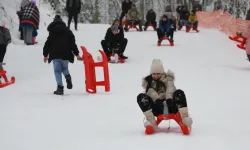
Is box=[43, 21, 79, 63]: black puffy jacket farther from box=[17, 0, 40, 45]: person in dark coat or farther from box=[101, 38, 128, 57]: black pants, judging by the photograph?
box=[17, 0, 40, 45]: person in dark coat

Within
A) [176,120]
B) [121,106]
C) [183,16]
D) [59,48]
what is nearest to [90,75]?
[59,48]

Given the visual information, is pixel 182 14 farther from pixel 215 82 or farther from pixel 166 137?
pixel 166 137

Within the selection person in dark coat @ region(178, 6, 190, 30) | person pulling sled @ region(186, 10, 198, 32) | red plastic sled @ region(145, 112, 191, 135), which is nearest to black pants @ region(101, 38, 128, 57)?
red plastic sled @ region(145, 112, 191, 135)

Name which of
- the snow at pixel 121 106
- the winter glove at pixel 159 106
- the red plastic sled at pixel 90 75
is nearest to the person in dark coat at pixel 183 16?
the snow at pixel 121 106

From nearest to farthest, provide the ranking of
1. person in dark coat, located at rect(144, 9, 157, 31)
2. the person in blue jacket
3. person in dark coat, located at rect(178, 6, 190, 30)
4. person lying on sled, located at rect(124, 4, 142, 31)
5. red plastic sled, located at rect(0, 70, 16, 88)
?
1. red plastic sled, located at rect(0, 70, 16, 88)
2. the person in blue jacket
3. person lying on sled, located at rect(124, 4, 142, 31)
4. person in dark coat, located at rect(144, 9, 157, 31)
5. person in dark coat, located at rect(178, 6, 190, 30)

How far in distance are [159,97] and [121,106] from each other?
8.44ft

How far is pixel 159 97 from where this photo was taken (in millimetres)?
6352

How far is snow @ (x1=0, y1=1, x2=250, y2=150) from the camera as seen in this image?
6.04 metres

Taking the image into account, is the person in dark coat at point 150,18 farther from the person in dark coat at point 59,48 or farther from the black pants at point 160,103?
the black pants at point 160,103

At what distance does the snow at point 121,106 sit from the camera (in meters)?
6.04

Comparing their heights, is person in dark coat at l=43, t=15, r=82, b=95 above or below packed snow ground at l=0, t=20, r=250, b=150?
above

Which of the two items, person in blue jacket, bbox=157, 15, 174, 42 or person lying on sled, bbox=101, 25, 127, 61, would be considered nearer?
person lying on sled, bbox=101, 25, 127, 61

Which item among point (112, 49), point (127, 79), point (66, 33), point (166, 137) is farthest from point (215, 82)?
point (166, 137)

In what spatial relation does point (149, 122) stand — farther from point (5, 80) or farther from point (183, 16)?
point (183, 16)
